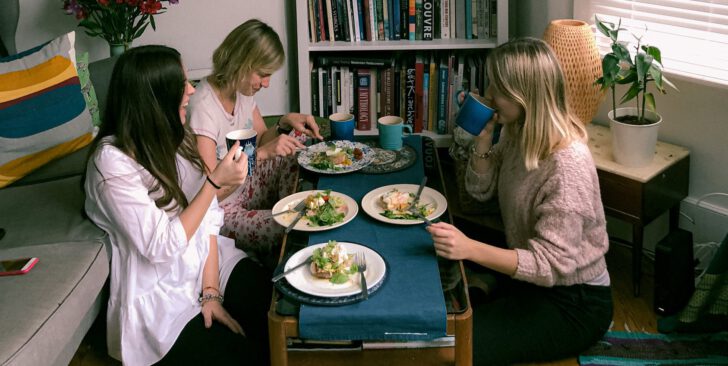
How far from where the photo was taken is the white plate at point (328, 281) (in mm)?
1737

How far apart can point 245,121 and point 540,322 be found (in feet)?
3.88

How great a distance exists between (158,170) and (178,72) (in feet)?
0.85

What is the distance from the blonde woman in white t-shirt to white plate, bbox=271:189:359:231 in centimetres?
29

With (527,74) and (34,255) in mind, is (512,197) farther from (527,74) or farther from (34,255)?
(34,255)

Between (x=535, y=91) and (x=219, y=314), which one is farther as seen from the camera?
(x=219, y=314)

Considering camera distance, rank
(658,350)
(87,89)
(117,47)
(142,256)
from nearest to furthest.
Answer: (142,256) < (658,350) < (87,89) < (117,47)

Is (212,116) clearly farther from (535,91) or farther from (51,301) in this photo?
(535,91)

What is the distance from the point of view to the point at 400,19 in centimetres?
340

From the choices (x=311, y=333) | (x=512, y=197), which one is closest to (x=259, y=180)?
(x=512, y=197)

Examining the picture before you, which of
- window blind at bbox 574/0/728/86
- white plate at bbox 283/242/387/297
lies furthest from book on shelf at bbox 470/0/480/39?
white plate at bbox 283/242/387/297

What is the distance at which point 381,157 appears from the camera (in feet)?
7.93

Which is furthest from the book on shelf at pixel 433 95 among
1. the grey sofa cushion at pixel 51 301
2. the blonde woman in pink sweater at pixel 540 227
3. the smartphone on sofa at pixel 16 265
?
the smartphone on sofa at pixel 16 265

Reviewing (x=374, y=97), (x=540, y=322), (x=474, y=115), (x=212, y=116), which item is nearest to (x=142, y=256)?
(x=212, y=116)

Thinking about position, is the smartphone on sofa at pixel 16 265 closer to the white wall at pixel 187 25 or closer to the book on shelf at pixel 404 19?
the white wall at pixel 187 25
